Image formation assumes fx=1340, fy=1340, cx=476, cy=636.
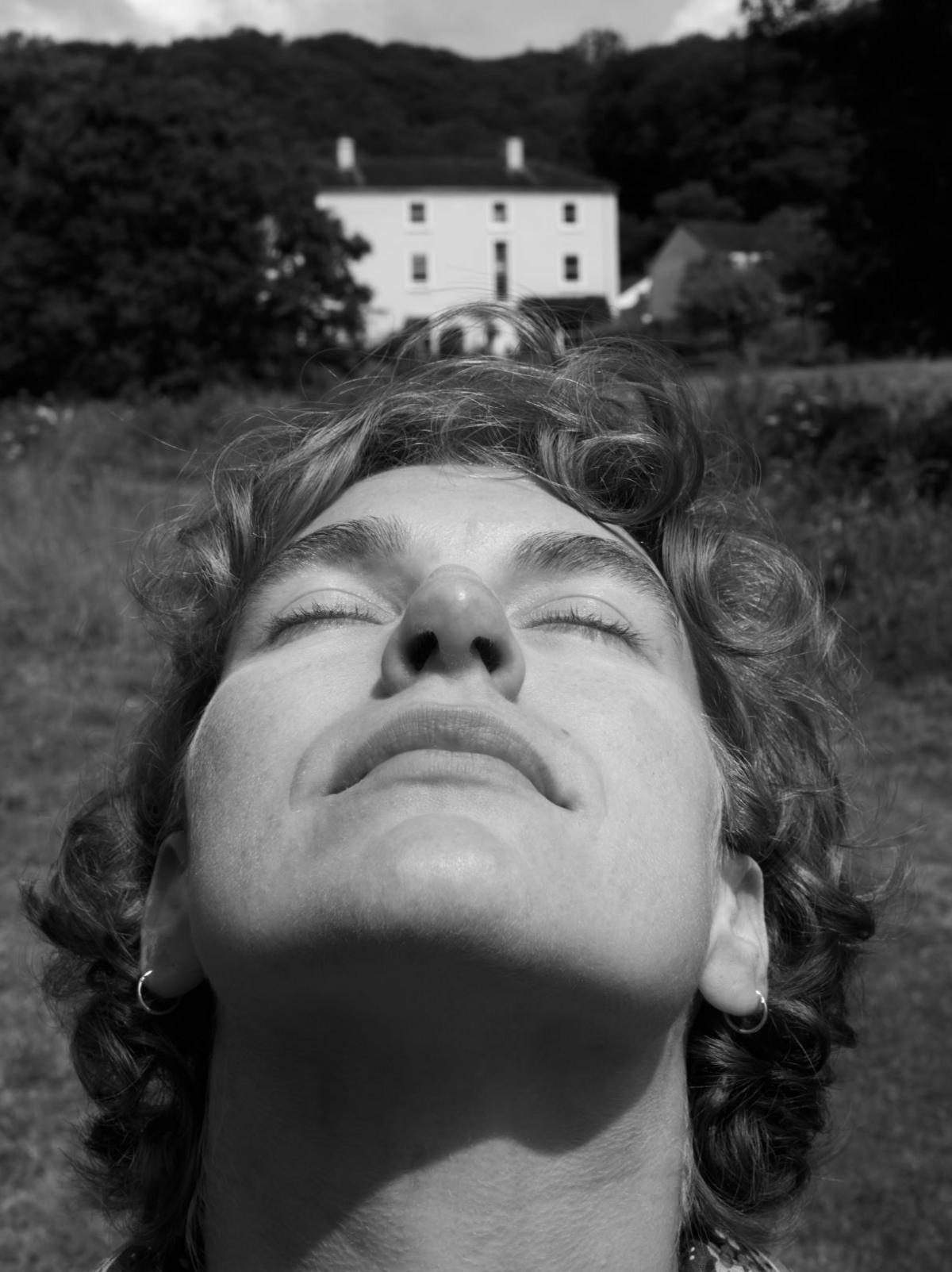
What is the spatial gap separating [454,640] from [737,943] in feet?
2.41

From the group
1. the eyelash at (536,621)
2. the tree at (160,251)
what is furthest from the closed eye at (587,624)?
the tree at (160,251)

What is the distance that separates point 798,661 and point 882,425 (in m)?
8.39

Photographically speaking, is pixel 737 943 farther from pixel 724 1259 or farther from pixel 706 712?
pixel 724 1259

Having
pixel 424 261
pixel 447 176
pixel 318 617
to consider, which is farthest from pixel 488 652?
pixel 447 176

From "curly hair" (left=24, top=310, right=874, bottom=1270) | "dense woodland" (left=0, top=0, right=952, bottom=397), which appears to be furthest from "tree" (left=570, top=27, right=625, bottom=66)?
"curly hair" (left=24, top=310, right=874, bottom=1270)

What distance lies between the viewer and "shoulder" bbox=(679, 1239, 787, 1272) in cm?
203

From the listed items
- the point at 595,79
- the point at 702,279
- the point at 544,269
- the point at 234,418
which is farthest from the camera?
the point at 595,79

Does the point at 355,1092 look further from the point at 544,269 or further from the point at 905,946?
the point at 544,269

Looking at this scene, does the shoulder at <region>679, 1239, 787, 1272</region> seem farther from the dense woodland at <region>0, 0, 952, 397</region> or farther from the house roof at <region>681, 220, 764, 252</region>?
the house roof at <region>681, 220, 764, 252</region>

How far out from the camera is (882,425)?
10336 millimetres

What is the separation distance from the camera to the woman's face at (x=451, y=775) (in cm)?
149

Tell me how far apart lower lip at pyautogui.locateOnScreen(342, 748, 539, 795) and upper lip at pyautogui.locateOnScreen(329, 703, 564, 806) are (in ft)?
0.04

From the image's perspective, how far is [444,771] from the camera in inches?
60.7

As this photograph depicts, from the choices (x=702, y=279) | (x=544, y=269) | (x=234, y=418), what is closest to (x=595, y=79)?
(x=544, y=269)
